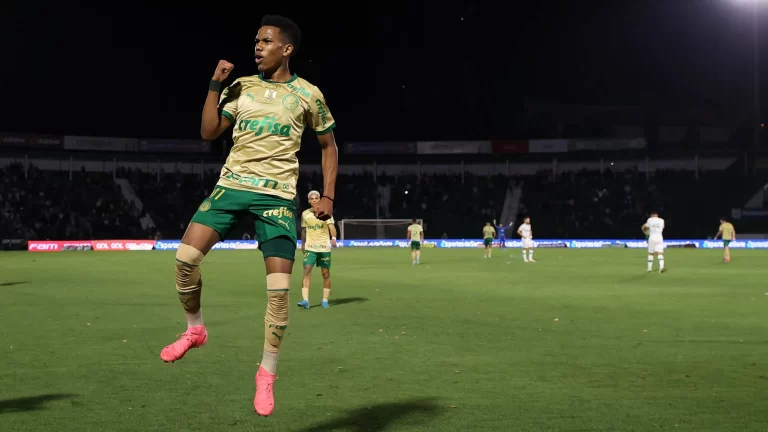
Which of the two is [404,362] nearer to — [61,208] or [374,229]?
[374,229]

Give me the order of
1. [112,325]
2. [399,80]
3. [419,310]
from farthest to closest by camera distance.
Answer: [399,80] → [419,310] → [112,325]

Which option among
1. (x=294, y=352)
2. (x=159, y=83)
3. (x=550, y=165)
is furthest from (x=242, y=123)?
(x=550, y=165)

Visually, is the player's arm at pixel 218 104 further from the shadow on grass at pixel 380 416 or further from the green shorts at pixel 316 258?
the green shorts at pixel 316 258

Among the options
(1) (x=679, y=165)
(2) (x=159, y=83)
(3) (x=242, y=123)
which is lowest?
(3) (x=242, y=123)

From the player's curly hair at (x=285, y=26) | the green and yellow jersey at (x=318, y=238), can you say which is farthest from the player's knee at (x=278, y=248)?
the green and yellow jersey at (x=318, y=238)

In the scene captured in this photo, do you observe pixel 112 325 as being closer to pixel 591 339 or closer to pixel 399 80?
pixel 591 339

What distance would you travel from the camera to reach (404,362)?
9562 millimetres

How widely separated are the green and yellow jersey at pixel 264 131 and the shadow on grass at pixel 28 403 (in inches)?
106

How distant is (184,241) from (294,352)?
469cm

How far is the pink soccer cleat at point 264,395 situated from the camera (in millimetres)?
5617

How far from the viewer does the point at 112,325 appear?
13164 mm

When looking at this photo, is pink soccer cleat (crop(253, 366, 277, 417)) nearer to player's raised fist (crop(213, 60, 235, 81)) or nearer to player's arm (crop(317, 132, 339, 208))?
player's arm (crop(317, 132, 339, 208))

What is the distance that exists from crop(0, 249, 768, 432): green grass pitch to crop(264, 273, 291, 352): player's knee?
0.74 meters

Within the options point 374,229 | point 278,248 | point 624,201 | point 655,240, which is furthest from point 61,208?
point 278,248
